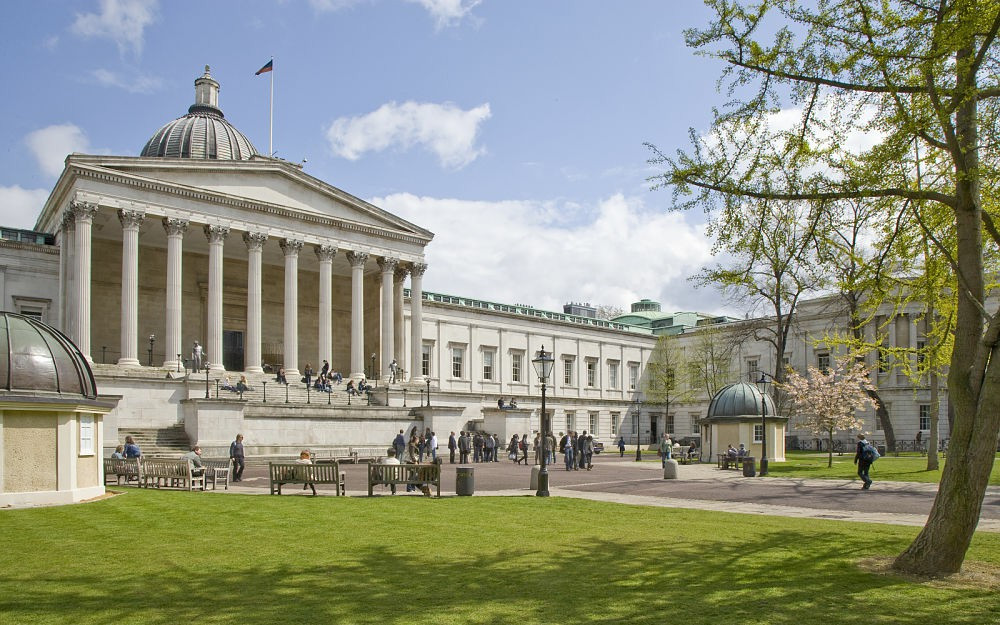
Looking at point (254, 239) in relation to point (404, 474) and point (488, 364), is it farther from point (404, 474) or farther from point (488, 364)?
point (404, 474)

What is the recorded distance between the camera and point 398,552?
11719 millimetres

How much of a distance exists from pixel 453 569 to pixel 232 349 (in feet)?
149

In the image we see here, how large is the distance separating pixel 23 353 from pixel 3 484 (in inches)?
100

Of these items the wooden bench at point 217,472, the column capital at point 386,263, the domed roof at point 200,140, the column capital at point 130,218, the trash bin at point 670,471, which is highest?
the domed roof at point 200,140

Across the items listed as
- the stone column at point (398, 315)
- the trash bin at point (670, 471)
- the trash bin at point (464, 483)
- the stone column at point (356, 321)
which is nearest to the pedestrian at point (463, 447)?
the stone column at point (356, 321)

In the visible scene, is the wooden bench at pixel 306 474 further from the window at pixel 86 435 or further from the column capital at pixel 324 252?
the column capital at pixel 324 252

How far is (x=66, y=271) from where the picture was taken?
41.3 m

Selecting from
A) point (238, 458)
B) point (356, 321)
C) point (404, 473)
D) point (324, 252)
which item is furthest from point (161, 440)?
point (404, 473)

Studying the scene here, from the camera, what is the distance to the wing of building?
3997 cm

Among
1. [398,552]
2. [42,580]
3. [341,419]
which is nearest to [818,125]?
[398,552]

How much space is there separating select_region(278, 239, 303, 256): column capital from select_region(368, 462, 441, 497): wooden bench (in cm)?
2981

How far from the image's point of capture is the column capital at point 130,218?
41.4 m

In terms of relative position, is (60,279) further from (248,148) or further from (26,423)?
(26,423)

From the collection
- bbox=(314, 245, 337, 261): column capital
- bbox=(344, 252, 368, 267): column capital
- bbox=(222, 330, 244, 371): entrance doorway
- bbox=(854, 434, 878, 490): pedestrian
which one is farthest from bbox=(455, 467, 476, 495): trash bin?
bbox=(222, 330, 244, 371): entrance doorway
